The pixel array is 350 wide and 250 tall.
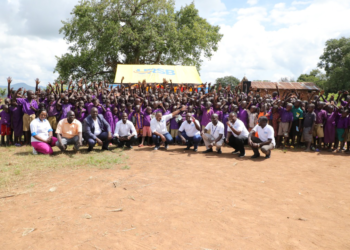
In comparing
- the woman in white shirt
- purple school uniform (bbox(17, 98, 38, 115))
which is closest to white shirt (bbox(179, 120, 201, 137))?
the woman in white shirt

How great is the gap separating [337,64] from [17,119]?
1655 inches

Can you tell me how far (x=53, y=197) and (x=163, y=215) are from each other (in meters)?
1.93

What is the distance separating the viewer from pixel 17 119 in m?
8.36

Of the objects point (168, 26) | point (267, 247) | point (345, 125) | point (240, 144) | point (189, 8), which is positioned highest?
point (189, 8)

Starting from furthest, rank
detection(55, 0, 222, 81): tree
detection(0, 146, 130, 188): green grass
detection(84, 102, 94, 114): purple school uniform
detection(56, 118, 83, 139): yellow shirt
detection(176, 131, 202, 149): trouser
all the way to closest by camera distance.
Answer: detection(55, 0, 222, 81): tree
detection(84, 102, 94, 114): purple school uniform
detection(176, 131, 202, 149): trouser
detection(56, 118, 83, 139): yellow shirt
detection(0, 146, 130, 188): green grass

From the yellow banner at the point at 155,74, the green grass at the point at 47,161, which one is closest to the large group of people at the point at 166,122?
the green grass at the point at 47,161

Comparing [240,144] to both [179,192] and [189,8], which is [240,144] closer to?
[179,192]

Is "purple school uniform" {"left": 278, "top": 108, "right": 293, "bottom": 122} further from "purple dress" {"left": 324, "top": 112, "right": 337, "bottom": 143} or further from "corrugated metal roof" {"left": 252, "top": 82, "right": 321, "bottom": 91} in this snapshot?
"corrugated metal roof" {"left": 252, "top": 82, "right": 321, "bottom": 91}

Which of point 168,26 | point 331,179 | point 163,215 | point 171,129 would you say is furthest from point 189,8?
point 163,215

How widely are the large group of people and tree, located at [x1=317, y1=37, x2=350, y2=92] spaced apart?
27310 mm

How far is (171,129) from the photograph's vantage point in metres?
9.19

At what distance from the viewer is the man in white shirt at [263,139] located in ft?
23.9

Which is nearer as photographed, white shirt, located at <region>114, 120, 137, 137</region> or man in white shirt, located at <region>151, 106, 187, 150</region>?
white shirt, located at <region>114, 120, 137, 137</region>

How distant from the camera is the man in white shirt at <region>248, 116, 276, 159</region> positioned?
7281 mm
